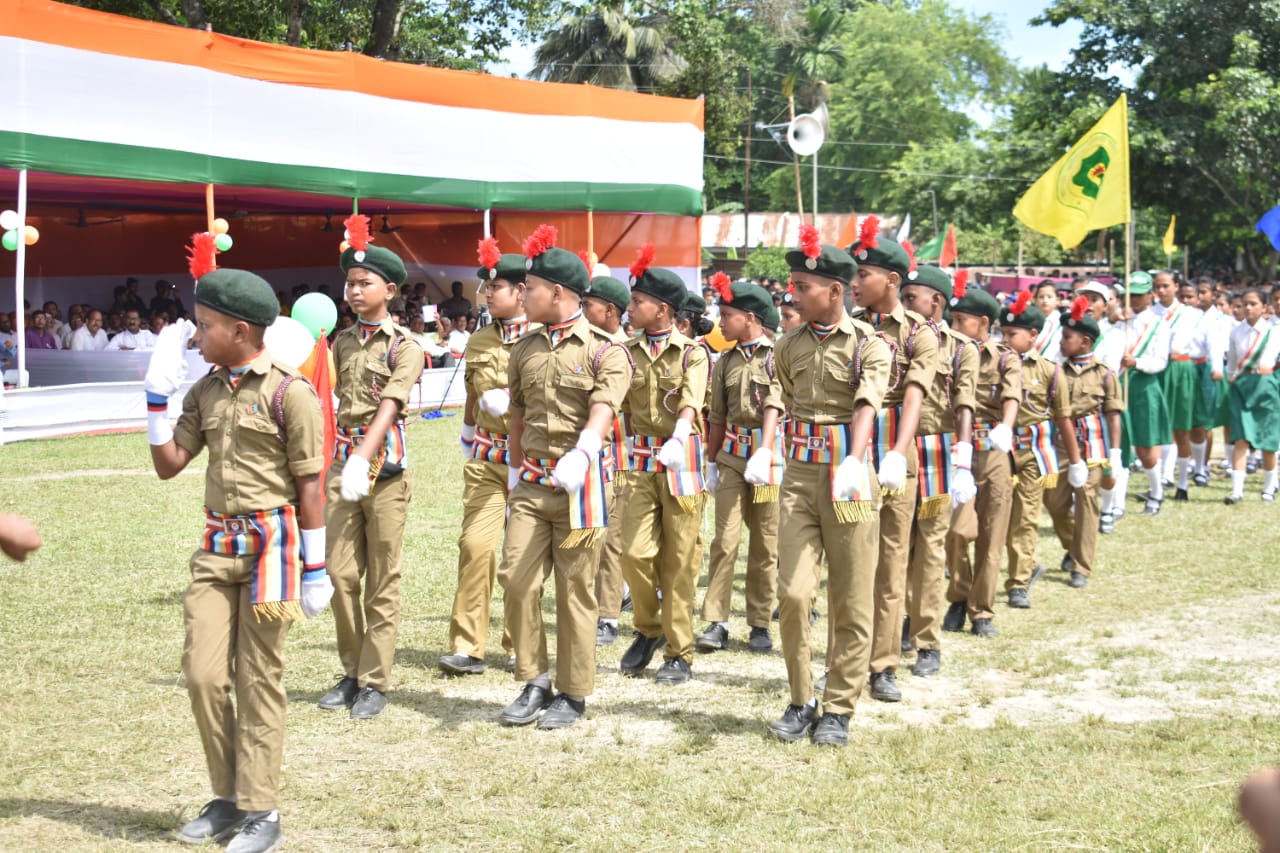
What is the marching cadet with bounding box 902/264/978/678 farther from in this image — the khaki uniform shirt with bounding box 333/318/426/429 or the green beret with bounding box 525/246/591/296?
the khaki uniform shirt with bounding box 333/318/426/429

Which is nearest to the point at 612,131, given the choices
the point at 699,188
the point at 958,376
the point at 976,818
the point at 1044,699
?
the point at 699,188

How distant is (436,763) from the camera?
19.5ft

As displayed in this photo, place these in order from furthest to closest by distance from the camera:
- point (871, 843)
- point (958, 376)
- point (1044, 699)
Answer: point (958, 376) → point (1044, 699) → point (871, 843)

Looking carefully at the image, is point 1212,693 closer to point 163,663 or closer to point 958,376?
point 958,376

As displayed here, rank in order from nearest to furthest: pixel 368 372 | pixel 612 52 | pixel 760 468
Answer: pixel 368 372, pixel 760 468, pixel 612 52

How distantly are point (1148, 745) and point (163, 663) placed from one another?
5056 mm

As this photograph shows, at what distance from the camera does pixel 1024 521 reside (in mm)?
9773

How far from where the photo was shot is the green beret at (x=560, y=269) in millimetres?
6469

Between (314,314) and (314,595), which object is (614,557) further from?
(314,595)

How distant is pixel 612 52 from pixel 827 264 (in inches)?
1462

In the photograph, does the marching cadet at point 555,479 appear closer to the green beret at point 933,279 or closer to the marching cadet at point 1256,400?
the green beret at point 933,279

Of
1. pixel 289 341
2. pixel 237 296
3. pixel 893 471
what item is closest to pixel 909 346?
pixel 893 471

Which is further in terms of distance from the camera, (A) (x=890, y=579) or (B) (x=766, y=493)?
(B) (x=766, y=493)

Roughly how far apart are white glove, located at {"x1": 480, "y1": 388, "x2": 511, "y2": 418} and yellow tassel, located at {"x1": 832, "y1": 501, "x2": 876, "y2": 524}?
6.37ft
